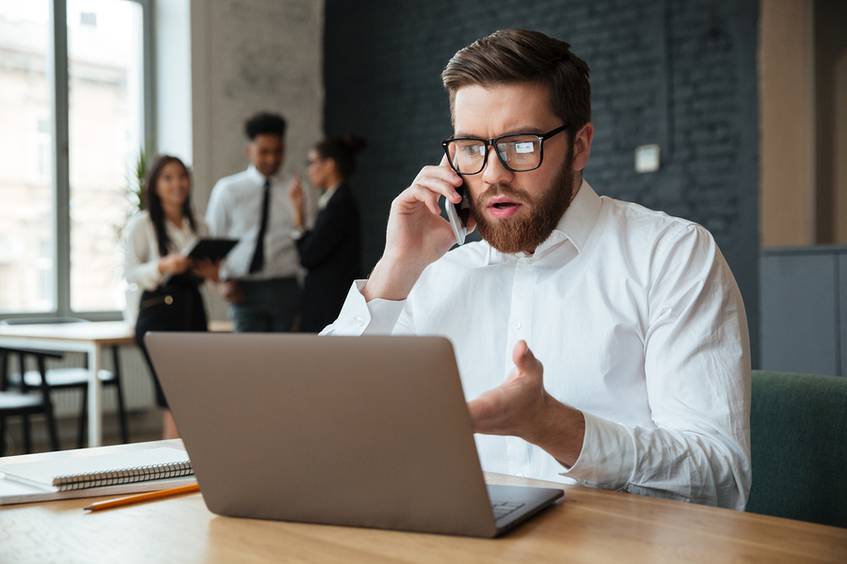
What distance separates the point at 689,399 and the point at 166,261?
10.3 ft

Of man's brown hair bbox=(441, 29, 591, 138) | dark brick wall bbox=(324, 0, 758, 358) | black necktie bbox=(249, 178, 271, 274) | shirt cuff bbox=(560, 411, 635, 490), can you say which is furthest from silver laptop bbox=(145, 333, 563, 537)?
dark brick wall bbox=(324, 0, 758, 358)

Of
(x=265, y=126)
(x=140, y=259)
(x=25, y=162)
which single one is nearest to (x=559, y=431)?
(x=140, y=259)

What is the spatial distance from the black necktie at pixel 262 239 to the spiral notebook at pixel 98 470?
3.54 meters

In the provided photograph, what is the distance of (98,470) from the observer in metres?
1.09

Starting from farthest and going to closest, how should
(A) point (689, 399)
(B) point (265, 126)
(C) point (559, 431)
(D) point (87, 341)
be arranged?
(B) point (265, 126) → (D) point (87, 341) → (A) point (689, 399) → (C) point (559, 431)

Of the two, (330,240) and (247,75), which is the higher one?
(247,75)

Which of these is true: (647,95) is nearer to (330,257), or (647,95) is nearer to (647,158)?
(647,158)

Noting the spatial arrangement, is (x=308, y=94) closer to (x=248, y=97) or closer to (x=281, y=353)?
(x=248, y=97)

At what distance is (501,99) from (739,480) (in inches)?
25.2

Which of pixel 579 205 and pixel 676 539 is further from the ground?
pixel 579 205

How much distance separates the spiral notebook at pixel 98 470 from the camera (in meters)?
1.05

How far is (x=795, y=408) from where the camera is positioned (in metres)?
1.25

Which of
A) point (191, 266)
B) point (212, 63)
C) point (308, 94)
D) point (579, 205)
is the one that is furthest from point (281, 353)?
point (308, 94)

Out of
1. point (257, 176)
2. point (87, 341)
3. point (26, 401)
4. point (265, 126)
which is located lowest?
point (26, 401)
